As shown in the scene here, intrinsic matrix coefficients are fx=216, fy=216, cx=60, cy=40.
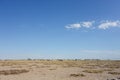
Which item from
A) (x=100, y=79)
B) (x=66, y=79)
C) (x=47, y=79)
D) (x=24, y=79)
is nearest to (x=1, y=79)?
(x=24, y=79)

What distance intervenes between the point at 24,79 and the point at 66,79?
475 cm

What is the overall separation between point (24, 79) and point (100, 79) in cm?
860

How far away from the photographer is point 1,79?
24109mm

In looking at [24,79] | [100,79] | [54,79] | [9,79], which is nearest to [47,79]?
[54,79]

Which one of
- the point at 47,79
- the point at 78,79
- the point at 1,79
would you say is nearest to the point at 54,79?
the point at 47,79

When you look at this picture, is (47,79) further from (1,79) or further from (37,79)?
(1,79)

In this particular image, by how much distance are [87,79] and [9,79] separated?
8789 mm

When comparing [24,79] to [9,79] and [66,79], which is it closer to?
[9,79]

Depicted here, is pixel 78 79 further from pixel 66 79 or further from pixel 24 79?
pixel 24 79

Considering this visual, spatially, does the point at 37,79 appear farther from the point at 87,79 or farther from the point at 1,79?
the point at 87,79

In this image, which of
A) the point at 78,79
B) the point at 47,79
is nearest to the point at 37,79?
the point at 47,79

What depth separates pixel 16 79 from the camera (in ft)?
79.7

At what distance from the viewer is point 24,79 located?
24.3 m

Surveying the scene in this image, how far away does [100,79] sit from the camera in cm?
2453
